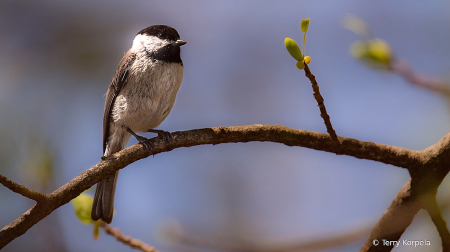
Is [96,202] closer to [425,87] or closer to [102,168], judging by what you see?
[102,168]

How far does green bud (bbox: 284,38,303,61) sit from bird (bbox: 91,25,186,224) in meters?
1.03

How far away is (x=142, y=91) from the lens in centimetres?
184

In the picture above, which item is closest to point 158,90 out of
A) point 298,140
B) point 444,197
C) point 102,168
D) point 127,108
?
point 127,108

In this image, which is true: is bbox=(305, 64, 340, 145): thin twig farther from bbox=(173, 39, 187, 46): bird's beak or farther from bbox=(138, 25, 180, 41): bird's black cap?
bbox=(138, 25, 180, 41): bird's black cap

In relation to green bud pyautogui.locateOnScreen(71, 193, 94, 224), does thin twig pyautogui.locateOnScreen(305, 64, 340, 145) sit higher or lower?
higher

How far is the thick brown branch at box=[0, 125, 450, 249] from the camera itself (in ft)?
3.75

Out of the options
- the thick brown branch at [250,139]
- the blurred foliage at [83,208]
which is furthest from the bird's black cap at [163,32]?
the blurred foliage at [83,208]

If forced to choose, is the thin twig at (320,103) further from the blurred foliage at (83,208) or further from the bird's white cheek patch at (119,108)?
the bird's white cheek patch at (119,108)

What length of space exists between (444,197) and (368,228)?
0.29 m

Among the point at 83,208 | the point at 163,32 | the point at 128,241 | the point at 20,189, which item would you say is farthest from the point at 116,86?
the point at 20,189

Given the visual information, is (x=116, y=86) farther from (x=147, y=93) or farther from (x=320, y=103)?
(x=320, y=103)

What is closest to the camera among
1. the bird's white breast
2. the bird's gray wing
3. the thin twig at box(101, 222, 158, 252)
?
the thin twig at box(101, 222, 158, 252)

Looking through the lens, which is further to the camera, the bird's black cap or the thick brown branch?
Result: the bird's black cap

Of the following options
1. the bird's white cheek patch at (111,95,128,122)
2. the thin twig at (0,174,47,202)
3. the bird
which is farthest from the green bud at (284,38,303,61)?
the bird's white cheek patch at (111,95,128,122)
